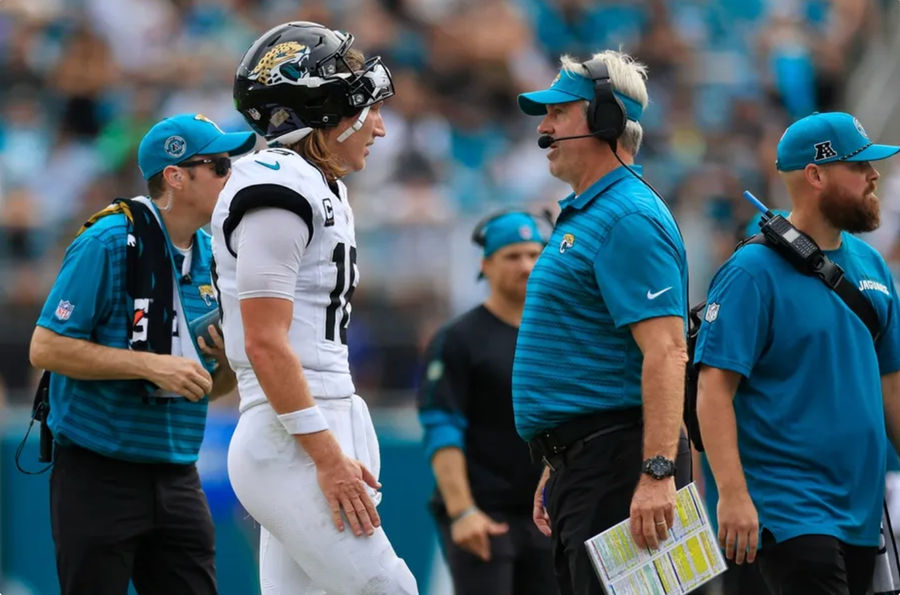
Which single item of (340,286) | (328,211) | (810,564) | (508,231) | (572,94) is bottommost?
(810,564)

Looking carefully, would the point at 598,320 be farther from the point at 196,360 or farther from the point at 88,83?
the point at 88,83

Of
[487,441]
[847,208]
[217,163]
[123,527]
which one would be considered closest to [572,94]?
[847,208]

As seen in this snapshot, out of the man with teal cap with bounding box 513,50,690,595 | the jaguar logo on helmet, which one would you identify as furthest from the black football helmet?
the man with teal cap with bounding box 513,50,690,595

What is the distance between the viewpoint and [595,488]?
16.1 ft

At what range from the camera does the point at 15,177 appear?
41.2 feet

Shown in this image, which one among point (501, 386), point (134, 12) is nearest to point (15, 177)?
point (134, 12)

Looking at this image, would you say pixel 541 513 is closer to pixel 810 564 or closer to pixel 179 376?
pixel 810 564

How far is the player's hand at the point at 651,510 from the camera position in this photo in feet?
15.3

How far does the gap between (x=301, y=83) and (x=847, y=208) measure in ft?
6.71

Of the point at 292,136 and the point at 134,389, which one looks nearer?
the point at 292,136

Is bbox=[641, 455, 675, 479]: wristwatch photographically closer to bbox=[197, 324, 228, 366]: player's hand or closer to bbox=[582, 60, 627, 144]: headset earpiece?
bbox=[582, 60, 627, 144]: headset earpiece

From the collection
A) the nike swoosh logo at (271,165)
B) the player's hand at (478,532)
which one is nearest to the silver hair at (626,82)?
the nike swoosh logo at (271,165)

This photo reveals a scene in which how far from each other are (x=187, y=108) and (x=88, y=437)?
26.1ft

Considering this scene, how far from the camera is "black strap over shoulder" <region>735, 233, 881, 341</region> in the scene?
512 cm
